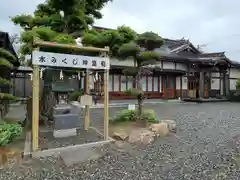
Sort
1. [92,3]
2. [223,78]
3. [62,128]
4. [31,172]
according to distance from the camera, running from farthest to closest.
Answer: [223,78]
[92,3]
[62,128]
[31,172]

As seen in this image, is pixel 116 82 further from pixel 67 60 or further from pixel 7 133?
pixel 7 133

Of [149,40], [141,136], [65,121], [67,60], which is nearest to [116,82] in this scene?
[149,40]

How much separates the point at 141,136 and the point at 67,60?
2.35 m

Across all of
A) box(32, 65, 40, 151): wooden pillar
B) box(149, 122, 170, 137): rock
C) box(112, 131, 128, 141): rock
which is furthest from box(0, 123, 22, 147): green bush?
box(149, 122, 170, 137): rock

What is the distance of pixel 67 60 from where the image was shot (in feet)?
15.5

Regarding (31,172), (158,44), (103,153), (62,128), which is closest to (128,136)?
(103,153)

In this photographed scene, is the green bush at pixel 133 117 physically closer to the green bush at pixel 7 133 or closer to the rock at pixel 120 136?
the rock at pixel 120 136

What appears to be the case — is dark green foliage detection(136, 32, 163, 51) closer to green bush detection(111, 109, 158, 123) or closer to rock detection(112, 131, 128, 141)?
green bush detection(111, 109, 158, 123)

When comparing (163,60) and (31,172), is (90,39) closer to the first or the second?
(31,172)

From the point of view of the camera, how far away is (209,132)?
6.35 m

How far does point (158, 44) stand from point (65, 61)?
9.71 ft

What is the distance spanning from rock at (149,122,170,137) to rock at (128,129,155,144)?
0.19 metres

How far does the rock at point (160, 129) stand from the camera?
5.75 meters

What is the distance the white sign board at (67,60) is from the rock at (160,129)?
196 centimetres
